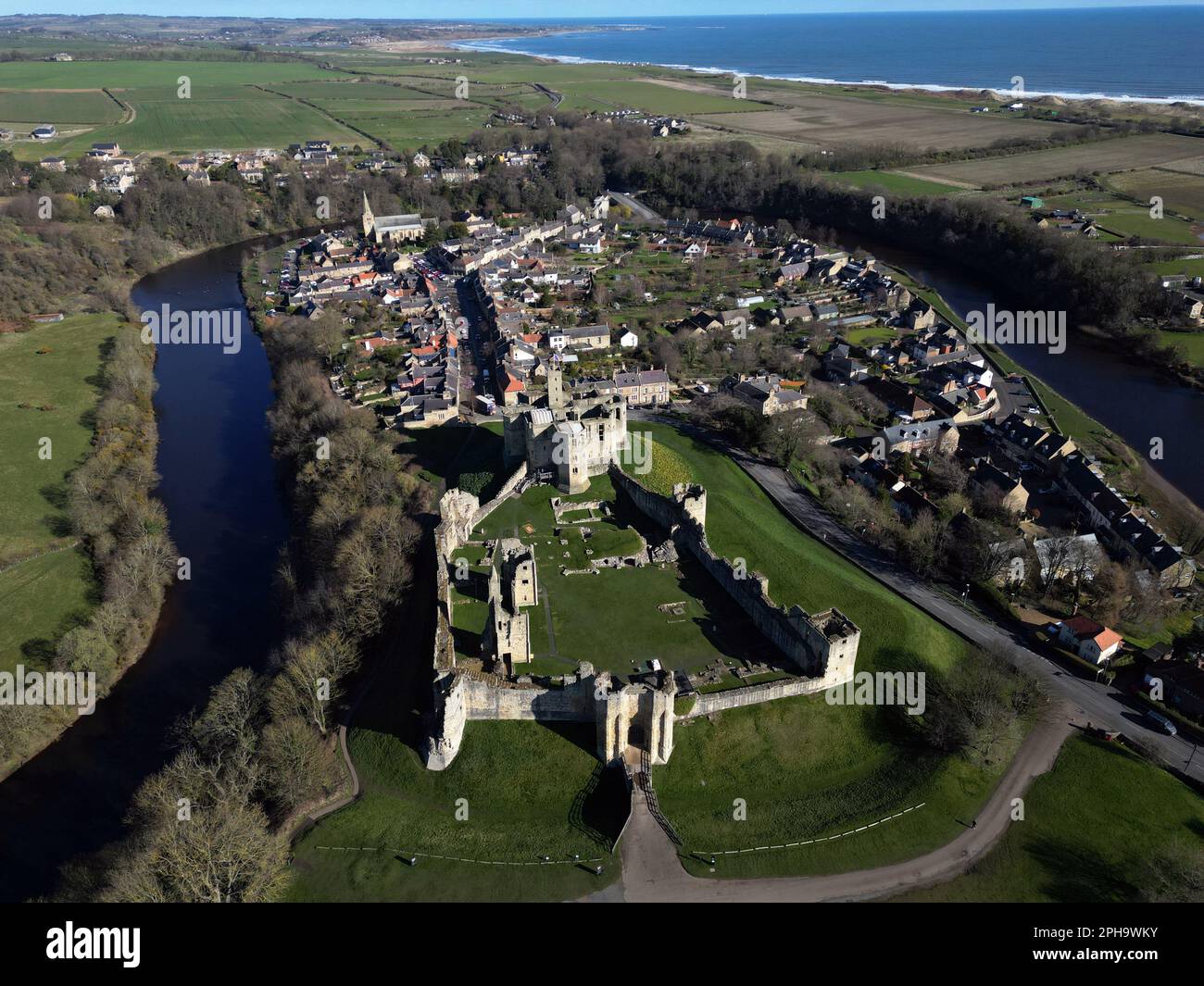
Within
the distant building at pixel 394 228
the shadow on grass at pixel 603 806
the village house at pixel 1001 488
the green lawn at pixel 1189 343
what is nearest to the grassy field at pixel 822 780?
the shadow on grass at pixel 603 806

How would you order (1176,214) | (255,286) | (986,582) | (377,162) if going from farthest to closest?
(377,162) → (1176,214) → (255,286) → (986,582)

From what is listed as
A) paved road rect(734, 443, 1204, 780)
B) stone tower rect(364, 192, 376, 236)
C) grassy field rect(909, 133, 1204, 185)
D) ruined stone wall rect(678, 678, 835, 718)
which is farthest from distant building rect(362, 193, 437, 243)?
ruined stone wall rect(678, 678, 835, 718)

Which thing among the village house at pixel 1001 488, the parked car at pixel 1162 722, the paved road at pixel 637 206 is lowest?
the parked car at pixel 1162 722

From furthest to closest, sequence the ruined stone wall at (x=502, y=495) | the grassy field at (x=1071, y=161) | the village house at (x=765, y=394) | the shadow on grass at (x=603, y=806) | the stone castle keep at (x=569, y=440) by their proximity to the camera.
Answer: the grassy field at (x=1071, y=161) → the village house at (x=765, y=394) → the stone castle keep at (x=569, y=440) → the ruined stone wall at (x=502, y=495) → the shadow on grass at (x=603, y=806)

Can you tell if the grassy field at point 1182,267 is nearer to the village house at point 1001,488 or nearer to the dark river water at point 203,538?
the dark river water at point 203,538

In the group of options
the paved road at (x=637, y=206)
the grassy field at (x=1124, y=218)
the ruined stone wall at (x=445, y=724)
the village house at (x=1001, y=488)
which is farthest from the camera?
the paved road at (x=637, y=206)

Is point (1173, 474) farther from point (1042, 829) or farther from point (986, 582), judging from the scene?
point (1042, 829)

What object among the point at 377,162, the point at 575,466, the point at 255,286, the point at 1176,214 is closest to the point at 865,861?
the point at 575,466
